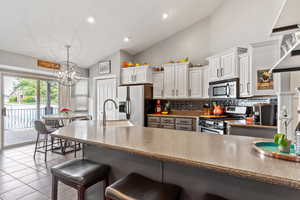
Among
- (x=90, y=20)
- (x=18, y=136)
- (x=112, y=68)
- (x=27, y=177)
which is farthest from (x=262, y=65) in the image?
(x=18, y=136)

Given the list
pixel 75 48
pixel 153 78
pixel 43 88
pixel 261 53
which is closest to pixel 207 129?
pixel 261 53

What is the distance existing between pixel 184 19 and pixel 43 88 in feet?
15.3

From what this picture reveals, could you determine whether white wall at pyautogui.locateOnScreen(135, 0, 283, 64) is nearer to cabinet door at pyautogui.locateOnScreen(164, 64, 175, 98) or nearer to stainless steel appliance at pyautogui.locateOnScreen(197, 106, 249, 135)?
cabinet door at pyautogui.locateOnScreen(164, 64, 175, 98)

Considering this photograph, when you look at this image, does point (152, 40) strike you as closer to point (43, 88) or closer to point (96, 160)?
point (43, 88)

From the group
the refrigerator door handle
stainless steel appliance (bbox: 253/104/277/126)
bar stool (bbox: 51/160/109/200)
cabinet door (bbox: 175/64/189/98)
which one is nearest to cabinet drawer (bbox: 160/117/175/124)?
cabinet door (bbox: 175/64/189/98)

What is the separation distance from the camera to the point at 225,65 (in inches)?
Result: 136

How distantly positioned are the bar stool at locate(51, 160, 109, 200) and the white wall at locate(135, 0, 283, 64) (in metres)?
3.67

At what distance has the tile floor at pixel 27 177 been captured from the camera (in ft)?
7.01

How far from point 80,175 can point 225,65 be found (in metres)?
3.37

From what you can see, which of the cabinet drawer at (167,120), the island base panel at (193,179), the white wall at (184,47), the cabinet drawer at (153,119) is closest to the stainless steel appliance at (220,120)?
the cabinet drawer at (167,120)

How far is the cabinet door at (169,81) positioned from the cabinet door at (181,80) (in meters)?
0.11

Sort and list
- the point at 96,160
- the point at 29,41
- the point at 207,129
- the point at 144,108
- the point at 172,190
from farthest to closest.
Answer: the point at 144,108, the point at 29,41, the point at 207,129, the point at 96,160, the point at 172,190

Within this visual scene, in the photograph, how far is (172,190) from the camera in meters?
1.13

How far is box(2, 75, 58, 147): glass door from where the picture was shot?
4289 millimetres
